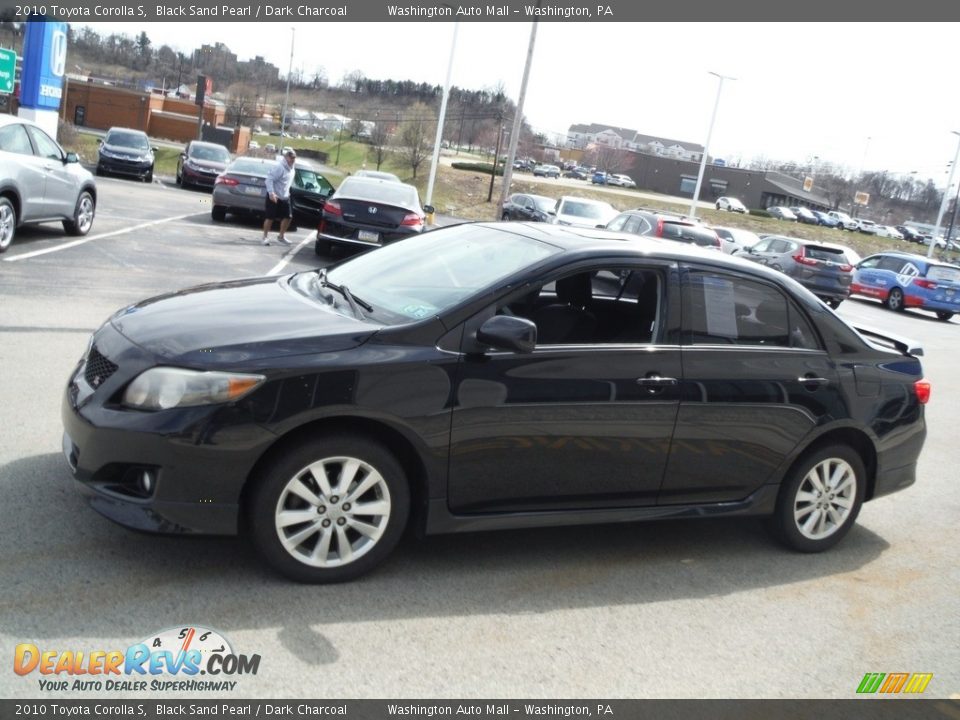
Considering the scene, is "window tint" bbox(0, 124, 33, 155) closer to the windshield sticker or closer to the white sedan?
the windshield sticker

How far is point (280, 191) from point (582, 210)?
11843mm

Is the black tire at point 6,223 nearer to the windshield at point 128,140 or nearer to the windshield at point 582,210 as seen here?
the windshield at point 582,210

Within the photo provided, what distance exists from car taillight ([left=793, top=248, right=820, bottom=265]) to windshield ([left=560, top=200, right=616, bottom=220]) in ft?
18.6

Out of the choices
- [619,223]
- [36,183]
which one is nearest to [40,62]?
[36,183]

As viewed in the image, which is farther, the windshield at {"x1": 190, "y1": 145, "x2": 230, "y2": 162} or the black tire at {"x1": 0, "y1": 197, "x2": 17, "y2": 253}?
the windshield at {"x1": 190, "y1": 145, "x2": 230, "y2": 162}

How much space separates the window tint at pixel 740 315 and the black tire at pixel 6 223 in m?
9.41

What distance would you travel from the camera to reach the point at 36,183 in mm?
12195

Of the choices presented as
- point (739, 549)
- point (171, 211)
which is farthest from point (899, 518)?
point (171, 211)

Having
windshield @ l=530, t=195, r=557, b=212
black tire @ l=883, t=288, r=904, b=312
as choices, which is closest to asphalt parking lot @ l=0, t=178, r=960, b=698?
windshield @ l=530, t=195, r=557, b=212

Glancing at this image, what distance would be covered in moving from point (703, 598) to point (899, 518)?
2465mm

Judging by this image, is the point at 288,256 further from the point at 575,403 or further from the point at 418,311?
the point at 575,403

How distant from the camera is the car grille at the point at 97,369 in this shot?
13.5 ft

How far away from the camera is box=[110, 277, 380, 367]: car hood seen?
4057 mm

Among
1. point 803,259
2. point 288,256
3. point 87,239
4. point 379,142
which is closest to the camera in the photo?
point 87,239
